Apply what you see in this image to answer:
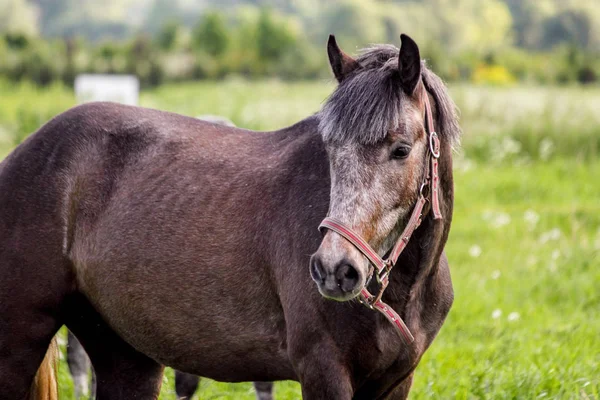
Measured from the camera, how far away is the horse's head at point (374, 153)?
110 inches

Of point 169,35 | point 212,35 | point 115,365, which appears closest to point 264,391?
point 115,365

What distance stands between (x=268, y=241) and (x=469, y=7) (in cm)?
9142

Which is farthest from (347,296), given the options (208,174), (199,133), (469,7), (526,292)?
(469,7)

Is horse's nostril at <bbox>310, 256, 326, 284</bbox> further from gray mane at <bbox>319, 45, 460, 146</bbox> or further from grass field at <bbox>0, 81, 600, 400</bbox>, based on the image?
grass field at <bbox>0, 81, 600, 400</bbox>

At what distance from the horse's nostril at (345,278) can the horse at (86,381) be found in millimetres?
2701

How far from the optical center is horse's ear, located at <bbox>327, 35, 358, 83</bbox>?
315 cm

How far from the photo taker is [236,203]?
3406 mm

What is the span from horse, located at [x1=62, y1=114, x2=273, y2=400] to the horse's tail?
1025mm

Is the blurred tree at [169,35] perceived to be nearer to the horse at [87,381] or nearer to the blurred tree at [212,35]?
the blurred tree at [212,35]

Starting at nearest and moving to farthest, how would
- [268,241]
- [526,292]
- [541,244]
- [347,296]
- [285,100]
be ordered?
[347,296], [268,241], [526,292], [541,244], [285,100]

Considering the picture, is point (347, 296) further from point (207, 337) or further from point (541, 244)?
point (541, 244)

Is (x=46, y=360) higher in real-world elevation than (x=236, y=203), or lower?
lower

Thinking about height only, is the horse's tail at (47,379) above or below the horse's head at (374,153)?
below

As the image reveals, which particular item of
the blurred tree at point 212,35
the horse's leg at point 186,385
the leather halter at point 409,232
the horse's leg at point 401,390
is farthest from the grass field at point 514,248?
the blurred tree at point 212,35
